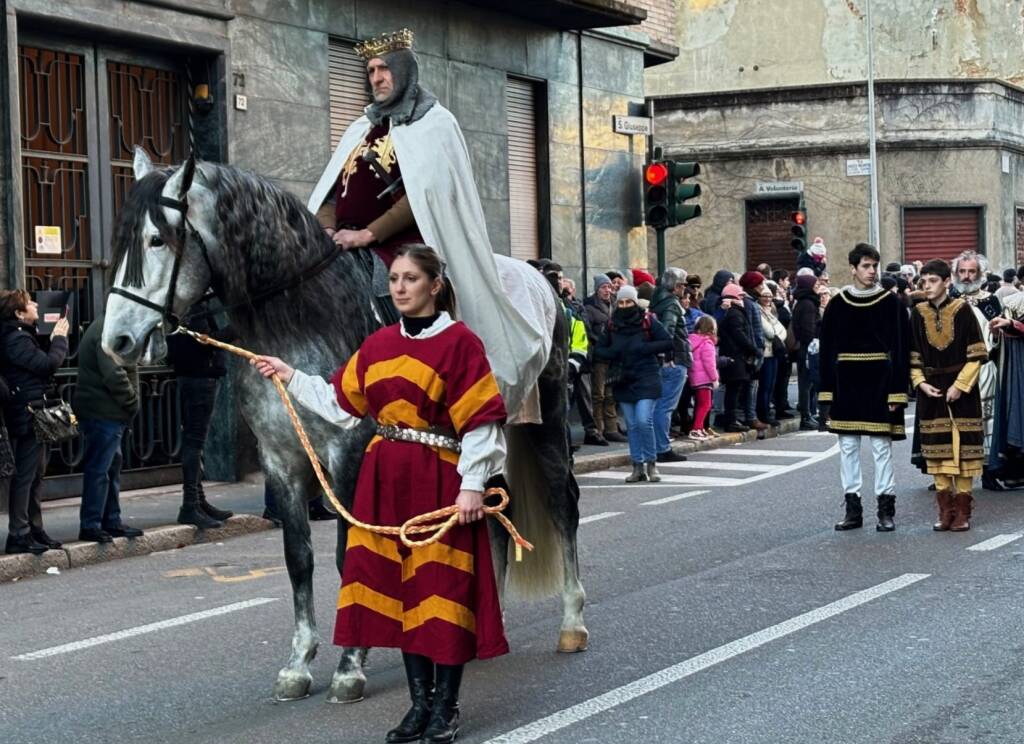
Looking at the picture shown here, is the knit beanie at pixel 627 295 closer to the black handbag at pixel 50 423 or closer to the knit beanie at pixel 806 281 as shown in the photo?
the knit beanie at pixel 806 281

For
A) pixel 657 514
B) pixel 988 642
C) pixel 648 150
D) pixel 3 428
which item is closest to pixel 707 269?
pixel 648 150

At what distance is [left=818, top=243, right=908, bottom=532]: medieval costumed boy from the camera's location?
37.9 feet

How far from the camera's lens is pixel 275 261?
6.80 metres

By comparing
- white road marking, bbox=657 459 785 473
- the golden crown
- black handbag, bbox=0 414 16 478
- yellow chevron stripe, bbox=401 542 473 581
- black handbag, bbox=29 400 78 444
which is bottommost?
white road marking, bbox=657 459 785 473

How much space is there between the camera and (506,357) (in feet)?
23.7

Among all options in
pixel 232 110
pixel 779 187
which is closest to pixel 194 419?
pixel 232 110

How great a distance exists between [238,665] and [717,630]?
2339 millimetres

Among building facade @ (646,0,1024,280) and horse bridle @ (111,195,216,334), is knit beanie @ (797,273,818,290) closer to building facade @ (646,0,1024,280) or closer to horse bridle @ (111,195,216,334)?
horse bridle @ (111,195,216,334)

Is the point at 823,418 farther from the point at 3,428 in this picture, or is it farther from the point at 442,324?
the point at 442,324

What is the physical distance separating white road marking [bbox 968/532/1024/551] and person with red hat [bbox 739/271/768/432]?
8760mm

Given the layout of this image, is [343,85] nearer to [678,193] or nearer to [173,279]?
[678,193]

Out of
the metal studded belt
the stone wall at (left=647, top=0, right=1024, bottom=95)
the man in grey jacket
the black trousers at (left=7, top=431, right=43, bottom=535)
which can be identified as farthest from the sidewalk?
the stone wall at (left=647, top=0, right=1024, bottom=95)

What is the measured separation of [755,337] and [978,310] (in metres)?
7.86

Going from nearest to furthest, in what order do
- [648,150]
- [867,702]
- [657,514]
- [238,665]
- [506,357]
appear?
[867,702]
[506,357]
[238,665]
[657,514]
[648,150]
